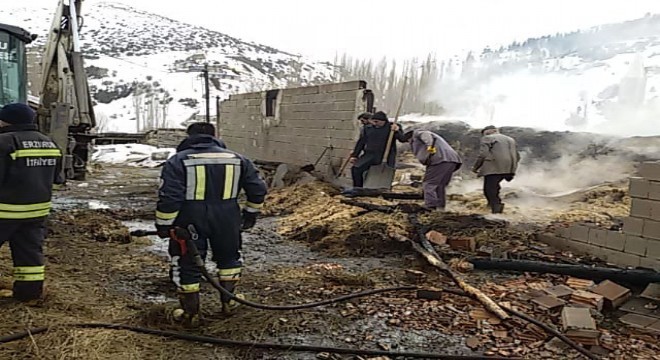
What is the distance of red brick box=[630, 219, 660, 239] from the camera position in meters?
5.01

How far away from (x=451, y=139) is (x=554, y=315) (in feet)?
41.6

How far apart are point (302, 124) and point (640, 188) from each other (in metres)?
8.31

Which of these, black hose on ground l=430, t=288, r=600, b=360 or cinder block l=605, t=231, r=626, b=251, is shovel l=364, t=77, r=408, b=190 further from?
black hose on ground l=430, t=288, r=600, b=360

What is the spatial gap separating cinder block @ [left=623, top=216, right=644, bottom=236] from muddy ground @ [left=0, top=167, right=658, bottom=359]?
866 mm

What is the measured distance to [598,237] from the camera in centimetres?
572

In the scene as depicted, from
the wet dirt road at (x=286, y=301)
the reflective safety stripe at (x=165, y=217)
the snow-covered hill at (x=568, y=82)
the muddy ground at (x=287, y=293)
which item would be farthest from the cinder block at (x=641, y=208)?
the snow-covered hill at (x=568, y=82)

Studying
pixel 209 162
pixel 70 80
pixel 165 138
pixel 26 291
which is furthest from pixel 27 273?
pixel 165 138

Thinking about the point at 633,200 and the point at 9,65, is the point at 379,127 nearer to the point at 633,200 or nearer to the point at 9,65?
the point at 633,200

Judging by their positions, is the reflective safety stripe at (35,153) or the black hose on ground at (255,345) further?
the reflective safety stripe at (35,153)

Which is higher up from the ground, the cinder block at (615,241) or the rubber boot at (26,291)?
the cinder block at (615,241)

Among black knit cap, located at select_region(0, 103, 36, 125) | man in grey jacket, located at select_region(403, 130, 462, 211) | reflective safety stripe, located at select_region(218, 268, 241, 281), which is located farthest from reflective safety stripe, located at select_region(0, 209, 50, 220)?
man in grey jacket, located at select_region(403, 130, 462, 211)

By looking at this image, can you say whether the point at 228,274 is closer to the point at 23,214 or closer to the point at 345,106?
the point at 23,214

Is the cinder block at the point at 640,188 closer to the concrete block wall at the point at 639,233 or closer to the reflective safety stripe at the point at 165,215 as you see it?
the concrete block wall at the point at 639,233

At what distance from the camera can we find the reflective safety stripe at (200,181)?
375 centimetres
